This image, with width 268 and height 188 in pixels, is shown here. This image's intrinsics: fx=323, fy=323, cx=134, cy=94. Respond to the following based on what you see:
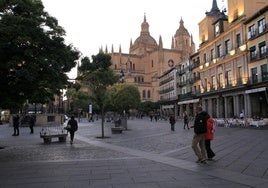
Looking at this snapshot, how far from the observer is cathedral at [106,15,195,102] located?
11675 cm

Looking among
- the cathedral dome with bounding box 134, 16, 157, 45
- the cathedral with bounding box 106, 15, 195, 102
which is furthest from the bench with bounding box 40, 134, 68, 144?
the cathedral dome with bounding box 134, 16, 157, 45

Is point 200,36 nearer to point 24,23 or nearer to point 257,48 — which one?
point 257,48

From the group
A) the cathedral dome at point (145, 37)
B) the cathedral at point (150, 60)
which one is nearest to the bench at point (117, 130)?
the cathedral at point (150, 60)

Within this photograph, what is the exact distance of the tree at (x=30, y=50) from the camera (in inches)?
462

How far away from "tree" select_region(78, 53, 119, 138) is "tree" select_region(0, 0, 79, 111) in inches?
265

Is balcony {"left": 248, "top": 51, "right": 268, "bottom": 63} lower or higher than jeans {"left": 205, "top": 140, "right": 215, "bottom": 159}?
higher

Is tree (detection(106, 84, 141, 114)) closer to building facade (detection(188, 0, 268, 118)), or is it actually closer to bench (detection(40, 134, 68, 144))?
building facade (detection(188, 0, 268, 118))

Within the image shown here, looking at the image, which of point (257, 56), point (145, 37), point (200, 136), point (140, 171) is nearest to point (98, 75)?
point (200, 136)

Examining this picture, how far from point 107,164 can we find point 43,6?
7.70m

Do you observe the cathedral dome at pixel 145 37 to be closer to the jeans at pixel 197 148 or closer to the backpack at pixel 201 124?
the backpack at pixel 201 124

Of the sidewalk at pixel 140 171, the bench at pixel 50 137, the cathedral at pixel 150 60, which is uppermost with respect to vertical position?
the cathedral at pixel 150 60

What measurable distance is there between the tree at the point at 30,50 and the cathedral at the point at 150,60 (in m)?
98.2

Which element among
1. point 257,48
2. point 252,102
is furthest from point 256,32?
point 252,102

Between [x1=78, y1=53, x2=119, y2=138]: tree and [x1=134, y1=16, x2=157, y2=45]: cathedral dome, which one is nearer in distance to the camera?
[x1=78, y1=53, x2=119, y2=138]: tree
